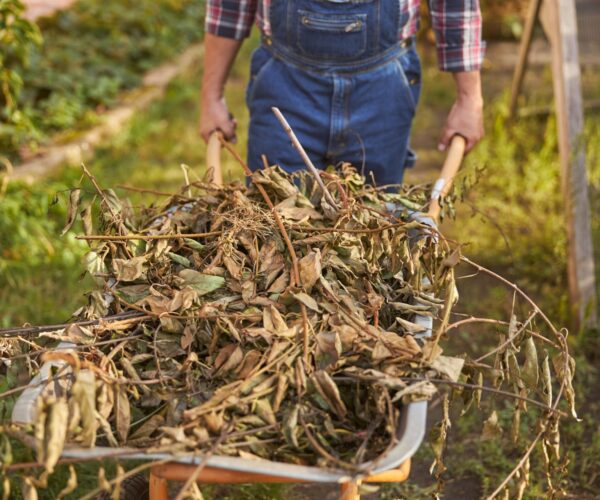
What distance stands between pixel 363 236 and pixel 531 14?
8.10ft

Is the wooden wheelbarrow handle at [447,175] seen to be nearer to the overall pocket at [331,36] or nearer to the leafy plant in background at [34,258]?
the overall pocket at [331,36]

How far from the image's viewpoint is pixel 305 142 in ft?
7.87

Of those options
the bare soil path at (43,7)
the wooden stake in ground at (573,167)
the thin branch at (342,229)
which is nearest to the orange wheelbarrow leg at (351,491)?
the thin branch at (342,229)

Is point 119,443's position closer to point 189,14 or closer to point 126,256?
point 126,256

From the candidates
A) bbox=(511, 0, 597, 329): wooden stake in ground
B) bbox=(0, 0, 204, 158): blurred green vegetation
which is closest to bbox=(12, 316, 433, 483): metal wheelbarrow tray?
bbox=(511, 0, 597, 329): wooden stake in ground

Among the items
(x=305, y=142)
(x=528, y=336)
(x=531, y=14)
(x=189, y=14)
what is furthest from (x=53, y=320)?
(x=189, y=14)

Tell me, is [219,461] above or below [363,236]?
below

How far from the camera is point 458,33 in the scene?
7.91 feet

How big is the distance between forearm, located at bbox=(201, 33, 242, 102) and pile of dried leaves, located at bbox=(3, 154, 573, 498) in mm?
748

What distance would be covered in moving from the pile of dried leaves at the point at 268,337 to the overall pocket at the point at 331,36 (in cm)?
55

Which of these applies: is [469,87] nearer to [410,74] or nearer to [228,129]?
[410,74]

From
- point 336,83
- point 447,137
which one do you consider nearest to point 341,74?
point 336,83

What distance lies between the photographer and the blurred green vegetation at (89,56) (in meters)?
4.45

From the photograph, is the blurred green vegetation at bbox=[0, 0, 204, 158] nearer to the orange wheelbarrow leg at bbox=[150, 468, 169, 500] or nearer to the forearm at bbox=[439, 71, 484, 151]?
the forearm at bbox=[439, 71, 484, 151]
